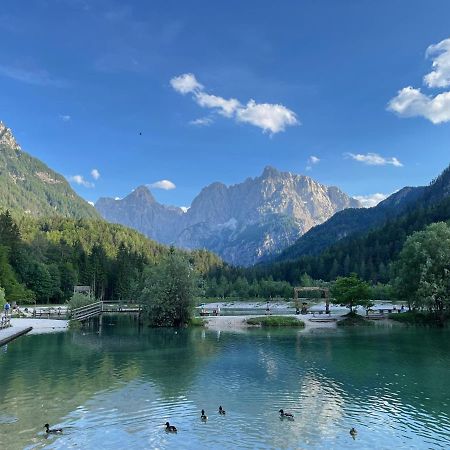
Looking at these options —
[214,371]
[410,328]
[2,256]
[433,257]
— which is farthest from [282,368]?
[2,256]

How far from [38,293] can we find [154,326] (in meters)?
75.1

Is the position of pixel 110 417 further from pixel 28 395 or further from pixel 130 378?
pixel 130 378

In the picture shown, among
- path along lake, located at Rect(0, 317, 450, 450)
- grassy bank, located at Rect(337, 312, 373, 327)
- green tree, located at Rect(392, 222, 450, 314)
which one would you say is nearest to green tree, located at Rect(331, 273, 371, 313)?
grassy bank, located at Rect(337, 312, 373, 327)

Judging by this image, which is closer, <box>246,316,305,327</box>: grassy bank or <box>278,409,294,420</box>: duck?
<box>278,409,294,420</box>: duck

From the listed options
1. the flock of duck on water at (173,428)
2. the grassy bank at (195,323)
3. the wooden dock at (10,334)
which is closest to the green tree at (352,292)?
the grassy bank at (195,323)

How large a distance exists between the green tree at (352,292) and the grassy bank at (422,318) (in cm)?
673

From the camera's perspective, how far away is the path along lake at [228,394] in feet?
74.4

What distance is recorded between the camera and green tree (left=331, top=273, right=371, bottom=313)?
90750 mm

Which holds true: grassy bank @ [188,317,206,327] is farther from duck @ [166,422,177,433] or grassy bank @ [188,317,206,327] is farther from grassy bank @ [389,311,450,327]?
duck @ [166,422,177,433]

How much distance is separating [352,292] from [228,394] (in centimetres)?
6469

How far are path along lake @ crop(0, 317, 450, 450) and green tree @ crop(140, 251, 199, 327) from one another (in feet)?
80.2

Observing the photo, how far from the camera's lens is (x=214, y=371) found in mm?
39906

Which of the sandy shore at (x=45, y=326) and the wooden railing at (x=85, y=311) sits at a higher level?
the wooden railing at (x=85, y=311)

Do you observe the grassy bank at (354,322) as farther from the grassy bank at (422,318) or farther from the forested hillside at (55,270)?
the forested hillside at (55,270)
